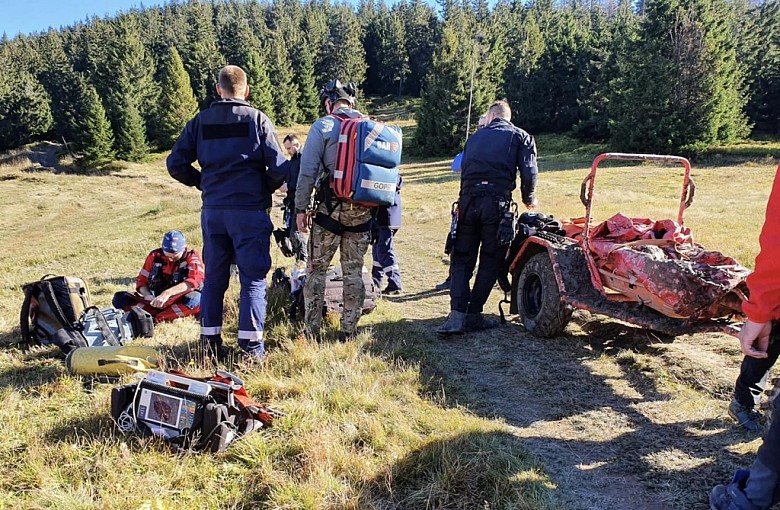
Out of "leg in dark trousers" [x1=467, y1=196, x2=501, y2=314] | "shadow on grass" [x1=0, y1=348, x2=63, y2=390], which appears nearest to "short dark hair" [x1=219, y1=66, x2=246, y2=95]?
"leg in dark trousers" [x1=467, y1=196, x2=501, y2=314]

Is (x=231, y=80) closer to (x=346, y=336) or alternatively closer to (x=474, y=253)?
(x=346, y=336)

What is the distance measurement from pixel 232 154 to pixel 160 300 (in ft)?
8.06

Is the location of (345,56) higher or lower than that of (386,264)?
higher

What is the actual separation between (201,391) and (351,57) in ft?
233

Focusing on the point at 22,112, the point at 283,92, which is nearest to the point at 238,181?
the point at 283,92

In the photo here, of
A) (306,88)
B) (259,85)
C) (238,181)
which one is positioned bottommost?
(238,181)

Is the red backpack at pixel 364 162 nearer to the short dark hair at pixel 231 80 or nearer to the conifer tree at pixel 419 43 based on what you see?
the short dark hair at pixel 231 80

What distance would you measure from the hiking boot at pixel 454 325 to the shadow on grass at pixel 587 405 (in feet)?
0.29

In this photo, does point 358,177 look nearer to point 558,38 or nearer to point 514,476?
point 514,476

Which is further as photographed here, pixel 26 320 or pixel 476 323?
pixel 476 323

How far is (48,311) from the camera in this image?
5164 mm

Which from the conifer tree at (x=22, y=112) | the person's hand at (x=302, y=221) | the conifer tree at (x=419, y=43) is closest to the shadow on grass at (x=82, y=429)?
the person's hand at (x=302, y=221)

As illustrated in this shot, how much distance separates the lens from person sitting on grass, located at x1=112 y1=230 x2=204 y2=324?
20.0 feet

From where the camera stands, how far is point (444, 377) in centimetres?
435
